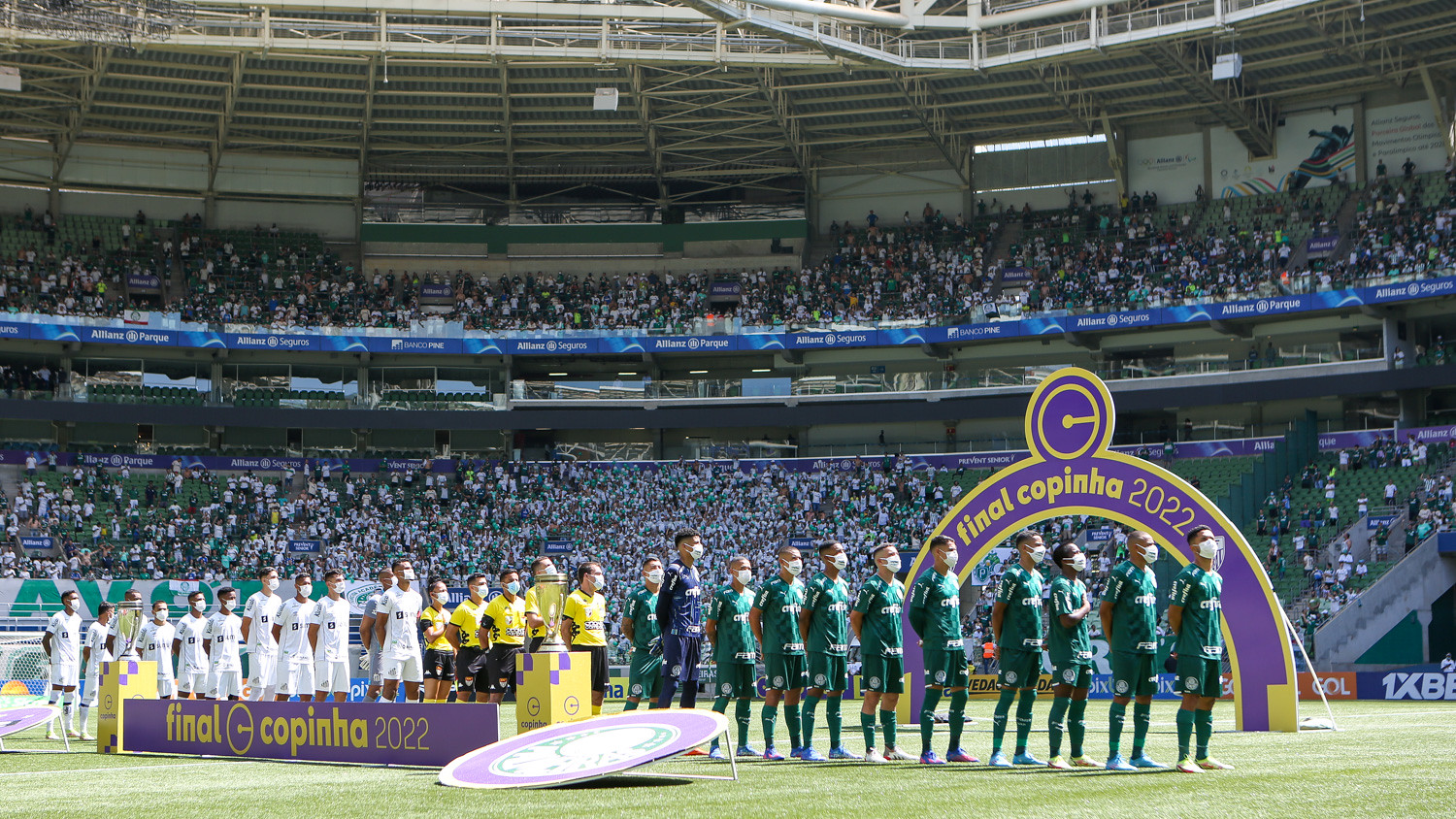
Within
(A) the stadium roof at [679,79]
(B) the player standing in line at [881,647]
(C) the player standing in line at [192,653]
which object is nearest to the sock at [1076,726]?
(B) the player standing in line at [881,647]

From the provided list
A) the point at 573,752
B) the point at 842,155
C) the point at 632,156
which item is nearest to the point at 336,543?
the point at 632,156

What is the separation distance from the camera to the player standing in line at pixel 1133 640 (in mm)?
12289

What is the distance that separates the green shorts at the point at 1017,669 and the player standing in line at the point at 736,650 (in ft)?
8.57

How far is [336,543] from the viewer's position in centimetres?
4703

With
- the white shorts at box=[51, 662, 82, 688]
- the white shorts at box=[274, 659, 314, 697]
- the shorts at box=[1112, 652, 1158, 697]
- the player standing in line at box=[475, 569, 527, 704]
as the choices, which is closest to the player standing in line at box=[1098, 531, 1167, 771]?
the shorts at box=[1112, 652, 1158, 697]

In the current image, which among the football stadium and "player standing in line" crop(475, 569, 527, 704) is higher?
the football stadium

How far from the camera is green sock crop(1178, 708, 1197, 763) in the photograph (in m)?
11.9

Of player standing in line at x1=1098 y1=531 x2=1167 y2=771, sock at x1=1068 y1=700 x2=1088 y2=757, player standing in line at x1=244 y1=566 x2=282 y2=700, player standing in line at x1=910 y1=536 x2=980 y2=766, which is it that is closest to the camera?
player standing in line at x1=1098 y1=531 x2=1167 y2=771

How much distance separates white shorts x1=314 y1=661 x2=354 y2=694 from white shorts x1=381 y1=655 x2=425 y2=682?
3.24 feet

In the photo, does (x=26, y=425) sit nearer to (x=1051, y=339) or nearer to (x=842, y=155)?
(x=842, y=155)

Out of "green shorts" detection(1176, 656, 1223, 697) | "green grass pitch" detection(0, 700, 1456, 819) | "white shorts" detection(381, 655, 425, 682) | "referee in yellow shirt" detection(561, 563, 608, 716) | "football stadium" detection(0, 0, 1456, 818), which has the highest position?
"football stadium" detection(0, 0, 1456, 818)

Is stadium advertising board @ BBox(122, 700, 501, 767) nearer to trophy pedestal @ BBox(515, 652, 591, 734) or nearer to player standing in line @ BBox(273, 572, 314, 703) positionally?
trophy pedestal @ BBox(515, 652, 591, 734)

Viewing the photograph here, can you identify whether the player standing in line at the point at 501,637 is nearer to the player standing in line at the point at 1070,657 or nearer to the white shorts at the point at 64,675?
the white shorts at the point at 64,675

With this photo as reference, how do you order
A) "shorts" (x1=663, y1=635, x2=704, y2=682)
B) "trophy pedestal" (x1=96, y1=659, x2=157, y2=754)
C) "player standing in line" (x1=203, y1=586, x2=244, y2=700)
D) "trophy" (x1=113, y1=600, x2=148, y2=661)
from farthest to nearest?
1. "player standing in line" (x1=203, y1=586, x2=244, y2=700)
2. "trophy" (x1=113, y1=600, x2=148, y2=661)
3. "trophy pedestal" (x1=96, y1=659, x2=157, y2=754)
4. "shorts" (x1=663, y1=635, x2=704, y2=682)
